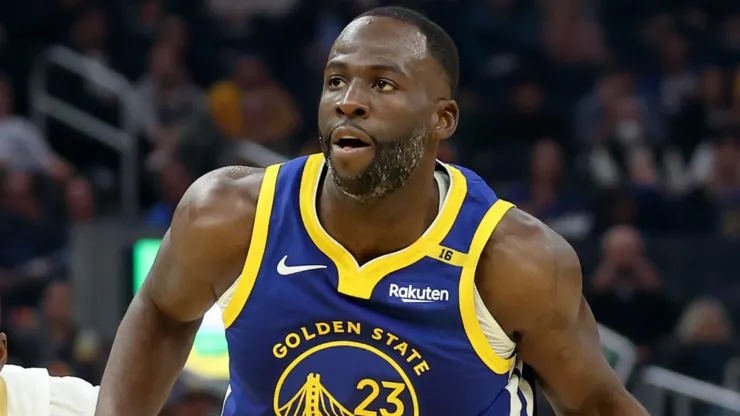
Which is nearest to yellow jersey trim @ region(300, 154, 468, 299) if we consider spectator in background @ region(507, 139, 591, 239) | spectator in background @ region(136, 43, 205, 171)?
spectator in background @ region(507, 139, 591, 239)

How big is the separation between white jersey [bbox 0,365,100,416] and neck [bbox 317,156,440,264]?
2.52ft

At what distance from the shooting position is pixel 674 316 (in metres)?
7.91

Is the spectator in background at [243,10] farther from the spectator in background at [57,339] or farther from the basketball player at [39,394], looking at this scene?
the basketball player at [39,394]

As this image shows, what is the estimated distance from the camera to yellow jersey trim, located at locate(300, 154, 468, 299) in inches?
124

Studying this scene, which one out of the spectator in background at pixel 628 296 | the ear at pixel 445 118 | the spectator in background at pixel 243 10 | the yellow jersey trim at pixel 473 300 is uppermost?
the spectator in background at pixel 243 10

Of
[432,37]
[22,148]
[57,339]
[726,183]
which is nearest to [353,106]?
[432,37]

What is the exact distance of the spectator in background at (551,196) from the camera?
8.67m

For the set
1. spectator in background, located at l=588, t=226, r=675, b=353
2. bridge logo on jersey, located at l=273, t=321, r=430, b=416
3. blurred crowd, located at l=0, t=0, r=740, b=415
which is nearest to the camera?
bridge logo on jersey, located at l=273, t=321, r=430, b=416

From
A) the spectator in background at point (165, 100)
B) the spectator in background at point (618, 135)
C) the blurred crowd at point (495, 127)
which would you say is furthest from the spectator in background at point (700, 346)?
the spectator in background at point (165, 100)

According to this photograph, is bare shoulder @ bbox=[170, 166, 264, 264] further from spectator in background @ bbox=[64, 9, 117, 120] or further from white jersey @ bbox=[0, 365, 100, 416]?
spectator in background @ bbox=[64, 9, 117, 120]

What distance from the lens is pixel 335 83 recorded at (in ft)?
10.1

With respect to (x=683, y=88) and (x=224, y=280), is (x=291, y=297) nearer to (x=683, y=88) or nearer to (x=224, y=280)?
(x=224, y=280)

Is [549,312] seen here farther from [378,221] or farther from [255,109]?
[255,109]

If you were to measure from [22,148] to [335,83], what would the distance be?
6571mm
